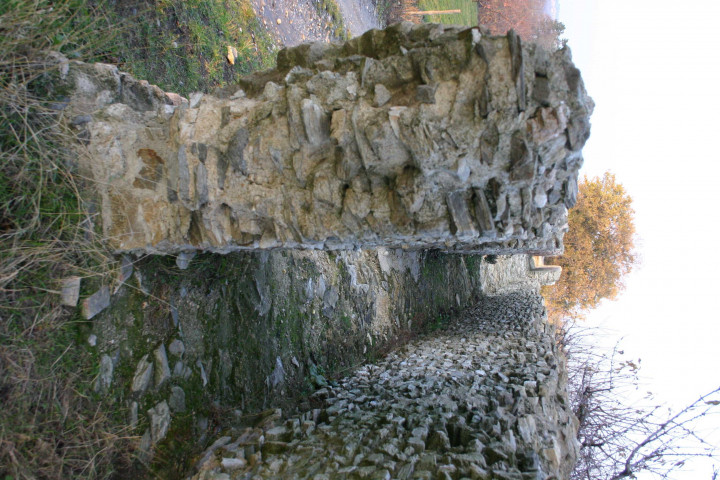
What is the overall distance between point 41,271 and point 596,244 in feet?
62.1

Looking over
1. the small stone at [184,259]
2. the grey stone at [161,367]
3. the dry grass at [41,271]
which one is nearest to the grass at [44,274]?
the dry grass at [41,271]

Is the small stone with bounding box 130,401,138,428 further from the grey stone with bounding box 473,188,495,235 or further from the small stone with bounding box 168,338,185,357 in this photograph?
the grey stone with bounding box 473,188,495,235

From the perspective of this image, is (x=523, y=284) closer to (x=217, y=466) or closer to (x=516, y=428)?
(x=516, y=428)

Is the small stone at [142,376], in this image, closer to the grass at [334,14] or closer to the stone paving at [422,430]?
the stone paving at [422,430]

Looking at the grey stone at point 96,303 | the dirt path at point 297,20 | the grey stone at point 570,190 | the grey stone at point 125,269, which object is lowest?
the grey stone at point 96,303

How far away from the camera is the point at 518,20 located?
1686 centimetres

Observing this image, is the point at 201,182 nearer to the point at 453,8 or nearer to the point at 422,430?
the point at 422,430

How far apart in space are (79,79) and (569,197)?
10.3 feet

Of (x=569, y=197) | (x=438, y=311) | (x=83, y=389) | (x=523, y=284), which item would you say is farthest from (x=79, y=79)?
(x=523, y=284)

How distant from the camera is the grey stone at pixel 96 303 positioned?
3045 millimetres

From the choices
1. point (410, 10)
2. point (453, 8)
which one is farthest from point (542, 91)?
point (453, 8)

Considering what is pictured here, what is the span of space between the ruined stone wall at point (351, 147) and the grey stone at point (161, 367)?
31.8 inches

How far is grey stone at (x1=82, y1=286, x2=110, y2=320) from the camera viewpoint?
305 centimetres

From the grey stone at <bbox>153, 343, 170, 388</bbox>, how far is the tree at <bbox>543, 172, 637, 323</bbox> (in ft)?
53.6
